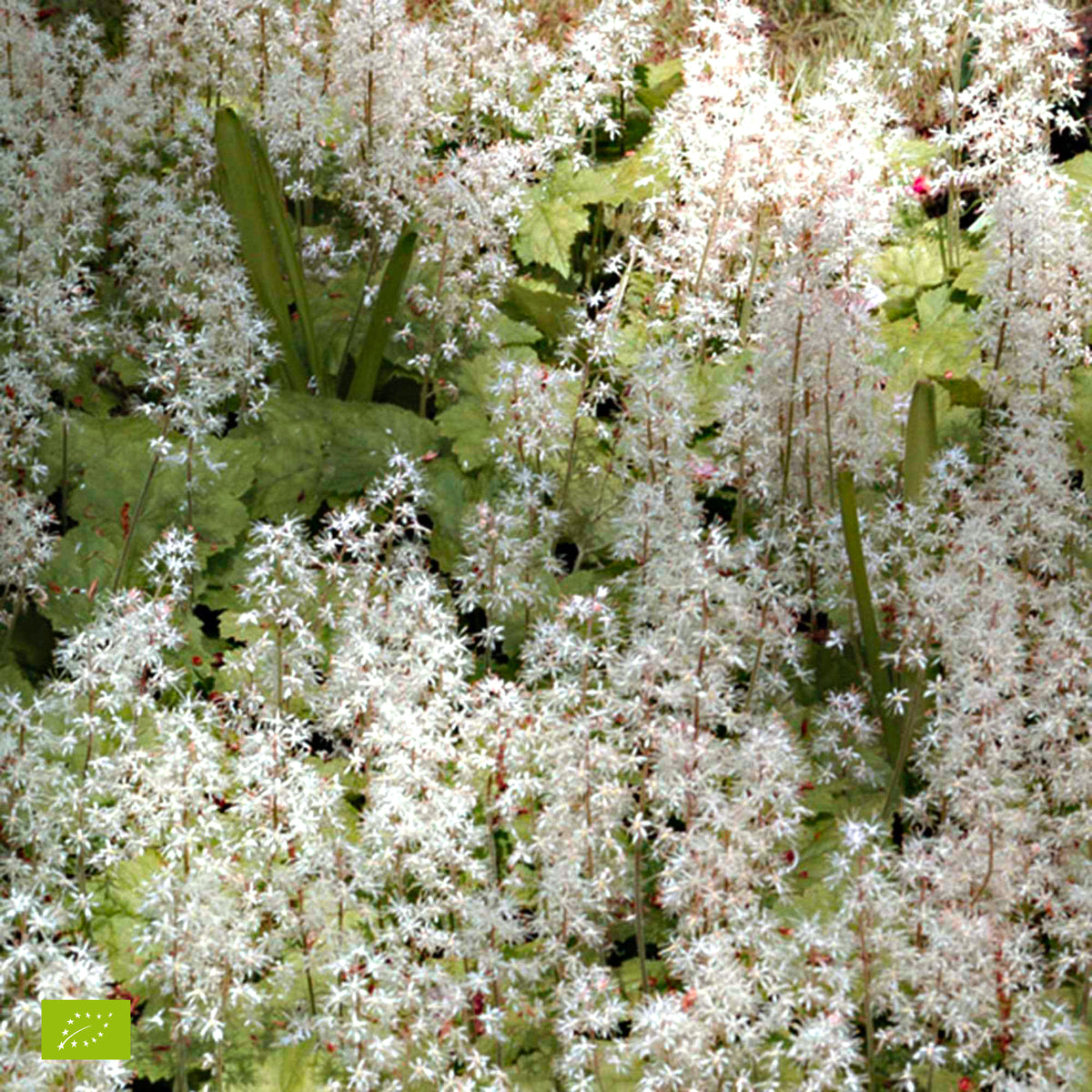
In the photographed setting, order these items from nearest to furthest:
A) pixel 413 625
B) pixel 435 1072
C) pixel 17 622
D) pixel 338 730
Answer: pixel 435 1072
pixel 413 625
pixel 338 730
pixel 17 622

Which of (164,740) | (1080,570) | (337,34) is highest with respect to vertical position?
(337,34)

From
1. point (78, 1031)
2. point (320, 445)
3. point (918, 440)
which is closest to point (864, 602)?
point (918, 440)

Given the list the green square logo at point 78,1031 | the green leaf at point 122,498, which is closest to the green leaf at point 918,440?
the green leaf at point 122,498

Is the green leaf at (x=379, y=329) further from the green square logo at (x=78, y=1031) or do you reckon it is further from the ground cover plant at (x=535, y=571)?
the green square logo at (x=78, y=1031)

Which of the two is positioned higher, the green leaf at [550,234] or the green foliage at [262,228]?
the green leaf at [550,234]

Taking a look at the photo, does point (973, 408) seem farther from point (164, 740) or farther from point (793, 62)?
Result: point (793, 62)

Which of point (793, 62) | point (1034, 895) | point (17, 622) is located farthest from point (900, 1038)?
point (793, 62)
